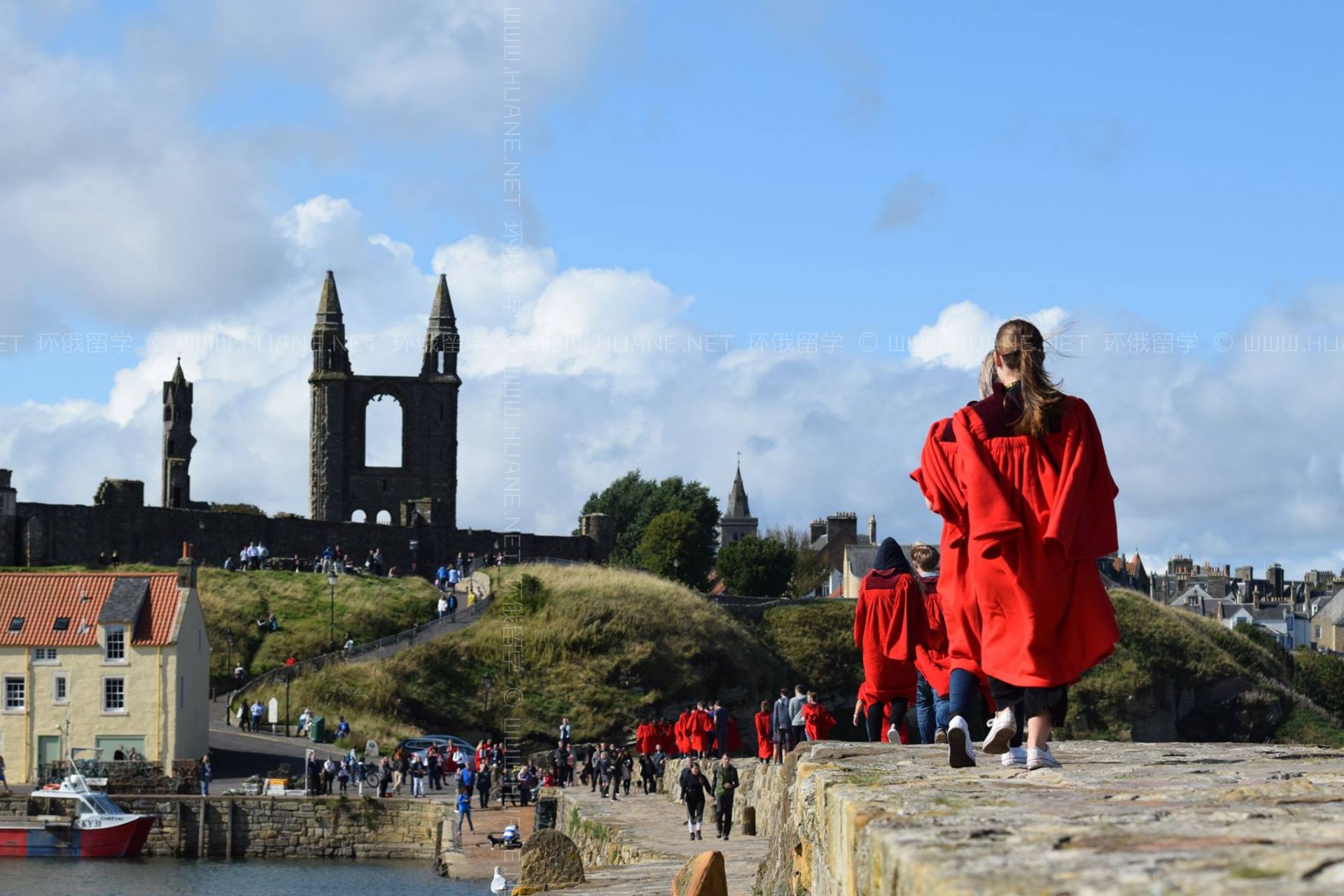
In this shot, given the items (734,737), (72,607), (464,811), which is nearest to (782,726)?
(464,811)

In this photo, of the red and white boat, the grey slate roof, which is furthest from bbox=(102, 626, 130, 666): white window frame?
the red and white boat

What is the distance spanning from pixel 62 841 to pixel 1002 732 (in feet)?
125

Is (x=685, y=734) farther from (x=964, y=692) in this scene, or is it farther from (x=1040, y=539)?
(x=1040, y=539)

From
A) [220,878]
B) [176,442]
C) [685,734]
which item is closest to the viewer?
[685,734]

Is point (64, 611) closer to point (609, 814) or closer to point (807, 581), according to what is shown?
point (609, 814)

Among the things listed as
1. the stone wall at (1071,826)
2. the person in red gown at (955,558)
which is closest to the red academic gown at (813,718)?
the stone wall at (1071,826)

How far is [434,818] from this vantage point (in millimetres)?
42938

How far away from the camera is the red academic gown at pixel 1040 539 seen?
22.9 ft

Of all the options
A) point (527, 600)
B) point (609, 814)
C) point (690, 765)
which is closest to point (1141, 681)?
point (527, 600)

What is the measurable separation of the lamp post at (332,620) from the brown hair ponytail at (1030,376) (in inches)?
2099

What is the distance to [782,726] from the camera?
74.1 feet

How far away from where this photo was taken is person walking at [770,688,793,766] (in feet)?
73.4

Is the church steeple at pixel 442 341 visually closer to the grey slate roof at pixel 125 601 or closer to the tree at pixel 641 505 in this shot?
the tree at pixel 641 505

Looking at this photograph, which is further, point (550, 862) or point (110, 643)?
point (110, 643)
